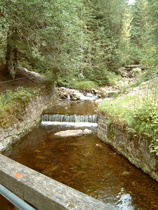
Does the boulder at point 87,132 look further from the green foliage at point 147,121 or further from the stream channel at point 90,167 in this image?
the green foliage at point 147,121

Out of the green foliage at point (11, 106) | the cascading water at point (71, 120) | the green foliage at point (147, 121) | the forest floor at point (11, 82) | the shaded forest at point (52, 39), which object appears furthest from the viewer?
the forest floor at point (11, 82)

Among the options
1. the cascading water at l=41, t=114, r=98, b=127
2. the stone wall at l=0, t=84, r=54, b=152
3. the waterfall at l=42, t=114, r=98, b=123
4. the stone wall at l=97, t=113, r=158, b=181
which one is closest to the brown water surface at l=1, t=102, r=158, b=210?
the stone wall at l=97, t=113, r=158, b=181

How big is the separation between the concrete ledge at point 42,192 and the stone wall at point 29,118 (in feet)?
20.9

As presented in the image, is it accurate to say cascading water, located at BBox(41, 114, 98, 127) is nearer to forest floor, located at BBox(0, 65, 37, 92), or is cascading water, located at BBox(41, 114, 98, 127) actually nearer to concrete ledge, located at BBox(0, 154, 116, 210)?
forest floor, located at BBox(0, 65, 37, 92)

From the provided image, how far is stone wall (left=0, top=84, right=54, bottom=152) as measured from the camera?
7963mm

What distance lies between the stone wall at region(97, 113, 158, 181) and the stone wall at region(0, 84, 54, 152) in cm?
389

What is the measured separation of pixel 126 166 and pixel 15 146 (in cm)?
477

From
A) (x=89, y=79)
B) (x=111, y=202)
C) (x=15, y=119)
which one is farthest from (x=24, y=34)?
(x=89, y=79)

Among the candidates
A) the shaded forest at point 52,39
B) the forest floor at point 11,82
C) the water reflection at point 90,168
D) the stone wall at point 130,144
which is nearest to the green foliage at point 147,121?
the stone wall at point 130,144

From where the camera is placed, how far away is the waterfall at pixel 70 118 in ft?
36.6

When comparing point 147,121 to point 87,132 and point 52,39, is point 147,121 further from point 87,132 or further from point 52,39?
point 52,39

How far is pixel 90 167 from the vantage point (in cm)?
647

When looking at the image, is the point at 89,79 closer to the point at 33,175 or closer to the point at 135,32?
the point at 135,32

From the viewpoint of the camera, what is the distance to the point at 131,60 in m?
29.6
